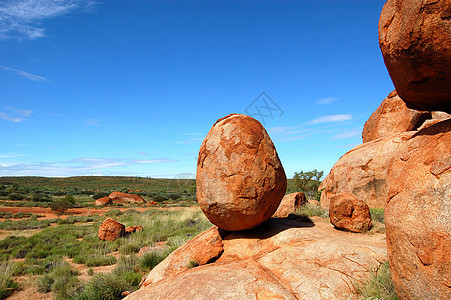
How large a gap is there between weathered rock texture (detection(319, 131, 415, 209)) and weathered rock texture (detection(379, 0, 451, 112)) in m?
7.76

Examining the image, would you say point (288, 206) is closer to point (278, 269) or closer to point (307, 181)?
point (278, 269)

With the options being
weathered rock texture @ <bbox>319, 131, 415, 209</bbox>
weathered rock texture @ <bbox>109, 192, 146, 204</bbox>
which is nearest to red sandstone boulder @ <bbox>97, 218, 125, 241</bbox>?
weathered rock texture @ <bbox>319, 131, 415, 209</bbox>

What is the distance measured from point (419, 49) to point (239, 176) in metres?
3.80

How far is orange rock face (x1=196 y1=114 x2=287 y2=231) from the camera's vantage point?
6074 millimetres

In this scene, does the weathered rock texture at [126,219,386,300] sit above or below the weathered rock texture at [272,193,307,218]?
below

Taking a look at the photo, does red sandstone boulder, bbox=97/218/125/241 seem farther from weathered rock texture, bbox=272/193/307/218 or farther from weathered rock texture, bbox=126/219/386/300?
weathered rock texture, bbox=126/219/386/300

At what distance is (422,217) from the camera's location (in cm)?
305

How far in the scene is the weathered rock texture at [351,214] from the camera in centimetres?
740

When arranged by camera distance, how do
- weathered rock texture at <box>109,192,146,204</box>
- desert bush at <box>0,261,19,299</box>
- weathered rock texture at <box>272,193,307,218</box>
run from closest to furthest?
desert bush at <box>0,261,19,299</box>
weathered rock texture at <box>272,193,307,218</box>
weathered rock texture at <box>109,192,146,204</box>

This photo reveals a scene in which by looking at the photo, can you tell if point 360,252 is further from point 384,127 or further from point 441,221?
point 384,127

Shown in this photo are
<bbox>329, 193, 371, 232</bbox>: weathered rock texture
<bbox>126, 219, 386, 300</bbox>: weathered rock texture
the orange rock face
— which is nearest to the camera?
<bbox>126, 219, 386, 300</bbox>: weathered rock texture

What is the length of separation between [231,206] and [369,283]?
2.76 meters

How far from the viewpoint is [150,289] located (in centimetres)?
525

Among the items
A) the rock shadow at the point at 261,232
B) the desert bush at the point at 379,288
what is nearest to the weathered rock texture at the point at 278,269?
the rock shadow at the point at 261,232
